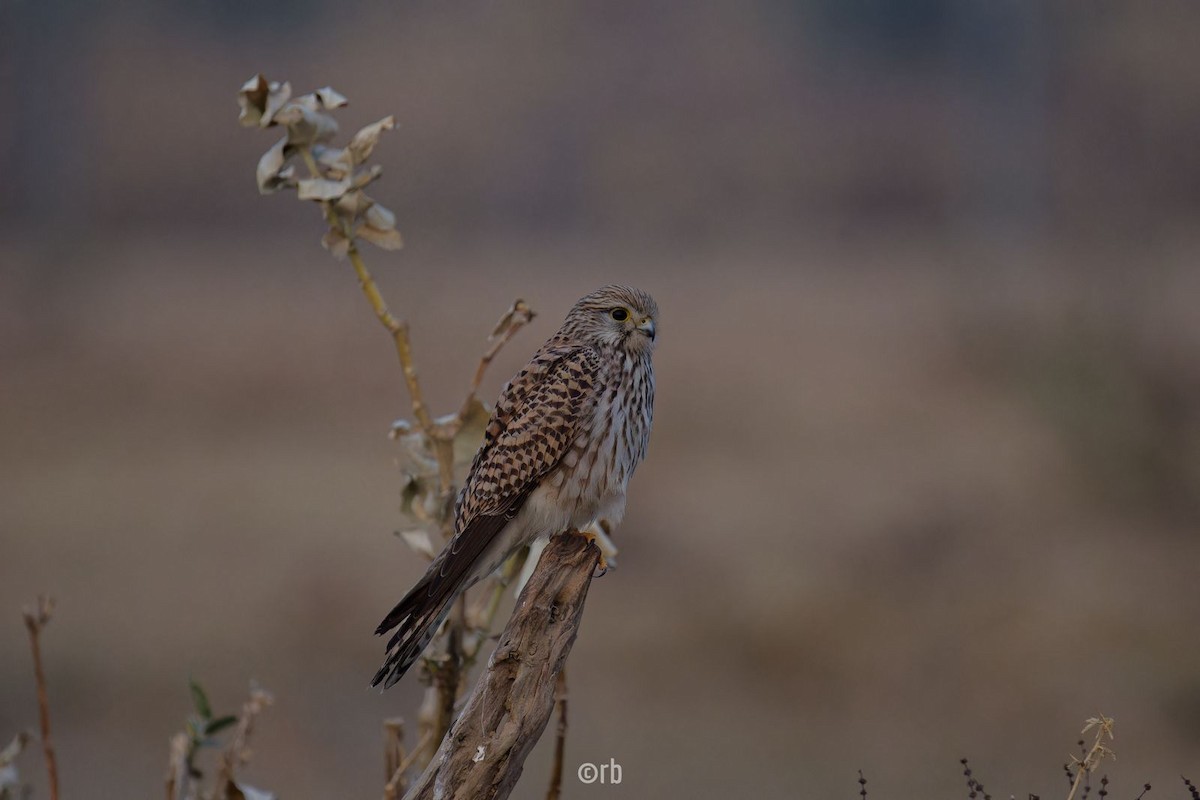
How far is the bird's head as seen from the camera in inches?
65.3

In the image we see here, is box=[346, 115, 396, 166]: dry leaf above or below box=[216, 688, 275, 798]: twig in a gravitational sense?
above

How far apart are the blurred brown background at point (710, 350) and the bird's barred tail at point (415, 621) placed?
201cm

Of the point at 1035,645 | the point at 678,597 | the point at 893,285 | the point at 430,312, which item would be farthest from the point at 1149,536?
the point at 430,312

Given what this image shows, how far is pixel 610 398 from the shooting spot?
1.62 m

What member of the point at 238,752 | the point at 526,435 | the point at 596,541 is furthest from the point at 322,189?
the point at 238,752

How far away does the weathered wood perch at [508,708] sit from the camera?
1.16 meters

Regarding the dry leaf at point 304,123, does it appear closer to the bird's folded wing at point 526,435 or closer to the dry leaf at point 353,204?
the dry leaf at point 353,204

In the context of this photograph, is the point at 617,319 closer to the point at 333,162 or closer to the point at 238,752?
the point at 333,162

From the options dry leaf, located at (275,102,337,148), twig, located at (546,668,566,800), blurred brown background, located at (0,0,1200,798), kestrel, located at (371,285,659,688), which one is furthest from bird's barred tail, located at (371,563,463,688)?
blurred brown background, located at (0,0,1200,798)

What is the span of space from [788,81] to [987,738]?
19.5 ft

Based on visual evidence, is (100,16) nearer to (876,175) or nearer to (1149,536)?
(876,175)

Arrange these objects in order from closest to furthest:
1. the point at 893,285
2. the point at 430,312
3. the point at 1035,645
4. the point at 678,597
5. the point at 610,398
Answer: the point at 610,398, the point at 1035,645, the point at 678,597, the point at 430,312, the point at 893,285

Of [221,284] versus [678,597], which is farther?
[221,284]

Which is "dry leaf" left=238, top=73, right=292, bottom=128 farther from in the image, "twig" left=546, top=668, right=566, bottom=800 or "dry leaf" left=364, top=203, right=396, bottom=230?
"twig" left=546, top=668, right=566, bottom=800
